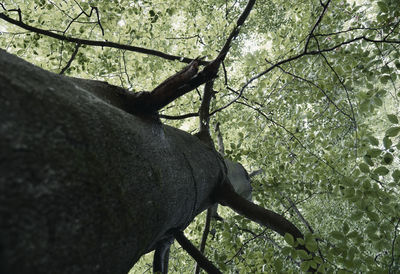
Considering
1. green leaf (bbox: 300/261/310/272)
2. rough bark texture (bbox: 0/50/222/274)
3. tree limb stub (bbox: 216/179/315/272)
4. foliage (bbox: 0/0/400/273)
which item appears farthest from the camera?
tree limb stub (bbox: 216/179/315/272)

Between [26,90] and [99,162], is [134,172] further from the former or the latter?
[26,90]

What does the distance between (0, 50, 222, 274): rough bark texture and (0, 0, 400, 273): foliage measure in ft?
3.88

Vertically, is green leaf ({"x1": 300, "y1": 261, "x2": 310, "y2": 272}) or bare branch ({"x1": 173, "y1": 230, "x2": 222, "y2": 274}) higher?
bare branch ({"x1": 173, "y1": 230, "x2": 222, "y2": 274})

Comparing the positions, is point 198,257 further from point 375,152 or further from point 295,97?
point 295,97

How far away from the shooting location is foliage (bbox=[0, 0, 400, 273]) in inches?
76.4

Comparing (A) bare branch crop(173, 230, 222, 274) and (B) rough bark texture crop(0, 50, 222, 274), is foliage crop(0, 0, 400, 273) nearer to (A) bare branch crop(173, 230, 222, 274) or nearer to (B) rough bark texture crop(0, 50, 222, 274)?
(A) bare branch crop(173, 230, 222, 274)

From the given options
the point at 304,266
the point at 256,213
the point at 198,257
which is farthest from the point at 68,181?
the point at 256,213

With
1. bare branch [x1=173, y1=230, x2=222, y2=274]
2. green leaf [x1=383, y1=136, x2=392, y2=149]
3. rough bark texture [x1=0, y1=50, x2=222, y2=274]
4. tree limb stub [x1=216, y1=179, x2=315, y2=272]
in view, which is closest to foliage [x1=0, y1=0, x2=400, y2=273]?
green leaf [x1=383, y1=136, x2=392, y2=149]

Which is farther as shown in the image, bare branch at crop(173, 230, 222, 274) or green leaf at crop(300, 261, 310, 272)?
bare branch at crop(173, 230, 222, 274)

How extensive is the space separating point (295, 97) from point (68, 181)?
3442 millimetres

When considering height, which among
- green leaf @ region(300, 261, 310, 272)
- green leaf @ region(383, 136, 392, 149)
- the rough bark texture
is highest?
the rough bark texture

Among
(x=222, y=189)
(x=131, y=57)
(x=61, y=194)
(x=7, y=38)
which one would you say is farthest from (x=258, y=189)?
(x=7, y=38)

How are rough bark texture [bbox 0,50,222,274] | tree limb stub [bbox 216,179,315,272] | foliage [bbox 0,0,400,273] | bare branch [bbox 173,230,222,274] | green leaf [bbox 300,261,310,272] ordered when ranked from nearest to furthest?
rough bark texture [bbox 0,50,222,274] < green leaf [bbox 300,261,310,272] < foliage [bbox 0,0,400,273] < bare branch [bbox 173,230,222,274] < tree limb stub [bbox 216,179,315,272]

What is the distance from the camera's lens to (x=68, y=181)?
2.20 feet
